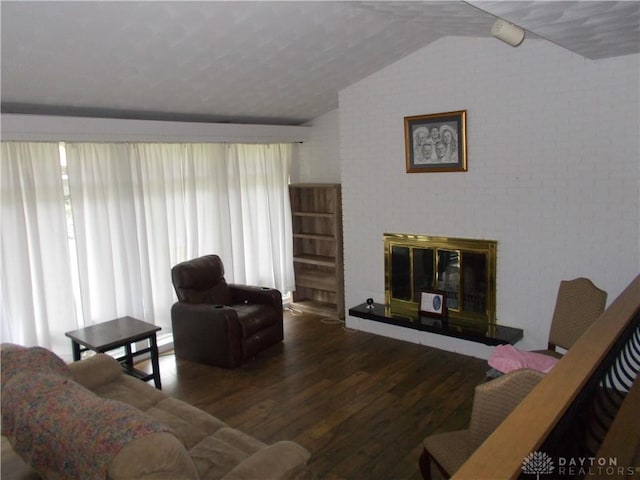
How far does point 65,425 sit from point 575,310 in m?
2.97

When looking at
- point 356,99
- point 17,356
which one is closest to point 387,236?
point 356,99

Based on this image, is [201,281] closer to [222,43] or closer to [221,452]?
[222,43]

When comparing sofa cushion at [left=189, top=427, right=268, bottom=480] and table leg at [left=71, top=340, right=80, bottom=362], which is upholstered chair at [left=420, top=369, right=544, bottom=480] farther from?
table leg at [left=71, top=340, right=80, bottom=362]

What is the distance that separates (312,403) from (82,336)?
181 cm

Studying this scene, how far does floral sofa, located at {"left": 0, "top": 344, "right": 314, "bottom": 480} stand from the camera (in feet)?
5.58

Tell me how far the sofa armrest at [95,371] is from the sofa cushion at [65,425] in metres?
0.92

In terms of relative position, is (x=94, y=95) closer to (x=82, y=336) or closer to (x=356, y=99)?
(x=82, y=336)

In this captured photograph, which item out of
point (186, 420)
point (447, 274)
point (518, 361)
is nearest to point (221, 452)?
point (186, 420)

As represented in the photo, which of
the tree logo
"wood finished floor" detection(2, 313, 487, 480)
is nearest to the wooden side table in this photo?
"wood finished floor" detection(2, 313, 487, 480)

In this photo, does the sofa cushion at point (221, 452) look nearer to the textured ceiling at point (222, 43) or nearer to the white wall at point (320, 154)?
the textured ceiling at point (222, 43)

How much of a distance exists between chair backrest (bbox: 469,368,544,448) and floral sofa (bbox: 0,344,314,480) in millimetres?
751

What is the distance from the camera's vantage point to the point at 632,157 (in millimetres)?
3568

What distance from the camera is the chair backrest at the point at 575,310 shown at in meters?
3.18

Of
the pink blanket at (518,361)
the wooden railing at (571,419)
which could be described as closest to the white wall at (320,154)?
the pink blanket at (518,361)
